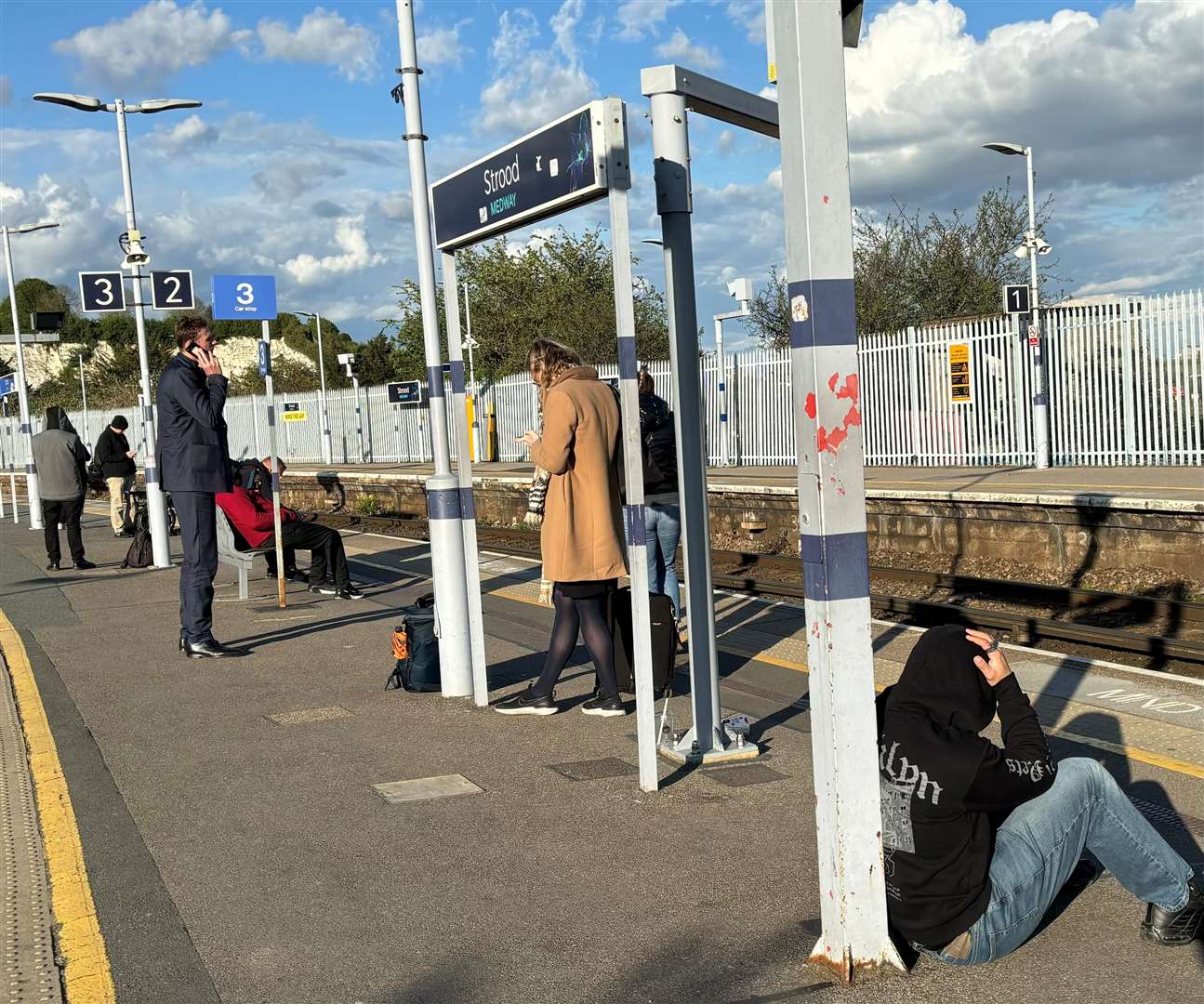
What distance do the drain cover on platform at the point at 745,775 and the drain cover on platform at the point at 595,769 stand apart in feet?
1.22

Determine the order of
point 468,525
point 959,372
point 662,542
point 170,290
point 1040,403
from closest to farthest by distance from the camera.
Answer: point 468,525
point 662,542
point 170,290
point 1040,403
point 959,372

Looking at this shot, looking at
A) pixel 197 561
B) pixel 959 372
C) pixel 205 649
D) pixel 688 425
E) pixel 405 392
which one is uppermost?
pixel 405 392

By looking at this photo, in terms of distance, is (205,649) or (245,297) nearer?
(205,649)

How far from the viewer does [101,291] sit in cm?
1838

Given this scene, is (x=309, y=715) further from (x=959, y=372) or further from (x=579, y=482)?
(x=959, y=372)

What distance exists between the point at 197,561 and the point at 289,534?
10.3 feet

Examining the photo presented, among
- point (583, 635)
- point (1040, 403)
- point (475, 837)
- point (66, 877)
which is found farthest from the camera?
point (1040, 403)

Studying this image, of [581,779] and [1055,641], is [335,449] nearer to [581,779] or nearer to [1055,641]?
[1055,641]

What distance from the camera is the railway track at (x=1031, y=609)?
9.55m

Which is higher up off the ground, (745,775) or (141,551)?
(141,551)

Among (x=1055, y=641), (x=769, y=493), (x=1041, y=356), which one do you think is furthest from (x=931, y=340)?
(x=1055, y=641)

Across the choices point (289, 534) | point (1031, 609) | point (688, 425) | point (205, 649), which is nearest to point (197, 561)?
point (205, 649)

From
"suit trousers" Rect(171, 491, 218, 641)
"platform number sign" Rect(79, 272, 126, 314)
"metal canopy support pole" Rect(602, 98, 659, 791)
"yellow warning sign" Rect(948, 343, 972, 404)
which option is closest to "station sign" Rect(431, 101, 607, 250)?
"metal canopy support pole" Rect(602, 98, 659, 791)

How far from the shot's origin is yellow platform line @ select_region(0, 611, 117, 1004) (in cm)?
387
